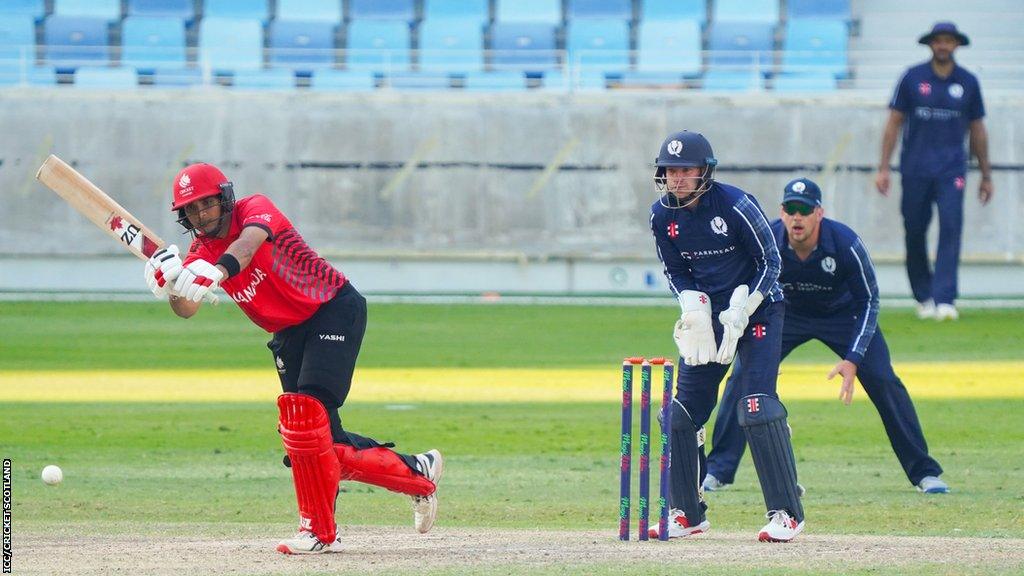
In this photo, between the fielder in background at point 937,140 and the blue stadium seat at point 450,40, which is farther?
the blue stadium seat at point 450,40

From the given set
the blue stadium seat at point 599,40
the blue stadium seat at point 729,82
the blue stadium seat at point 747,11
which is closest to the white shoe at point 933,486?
A: the blue stadium seat at point 729,82

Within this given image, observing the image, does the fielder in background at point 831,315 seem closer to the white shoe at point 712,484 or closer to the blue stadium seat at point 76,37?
the white shoe at point 712,484

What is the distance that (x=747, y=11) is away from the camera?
104 feet

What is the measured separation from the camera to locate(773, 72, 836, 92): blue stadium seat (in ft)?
94.0

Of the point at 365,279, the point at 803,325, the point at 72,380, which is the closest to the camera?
the point at 803,325

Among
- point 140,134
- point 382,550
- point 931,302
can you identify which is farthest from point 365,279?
point 382,550

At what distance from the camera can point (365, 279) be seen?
26281 mm

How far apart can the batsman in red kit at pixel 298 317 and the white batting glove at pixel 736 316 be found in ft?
5.08

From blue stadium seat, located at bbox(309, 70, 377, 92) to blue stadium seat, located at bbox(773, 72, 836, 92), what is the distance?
→ 6832 millimetres

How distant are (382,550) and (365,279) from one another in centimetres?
1908

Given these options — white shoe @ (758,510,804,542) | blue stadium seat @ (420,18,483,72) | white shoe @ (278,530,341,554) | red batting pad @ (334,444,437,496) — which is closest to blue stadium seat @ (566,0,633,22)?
blue stadium seat @ (420,18,483,72)

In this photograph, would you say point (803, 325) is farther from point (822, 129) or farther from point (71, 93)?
point (71, 93)

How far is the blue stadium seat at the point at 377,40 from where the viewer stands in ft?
101

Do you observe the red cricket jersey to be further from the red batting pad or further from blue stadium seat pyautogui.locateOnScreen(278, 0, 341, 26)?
blue stadium seat pyautogui.locateOnScreen(278, 0, 341, 26)
